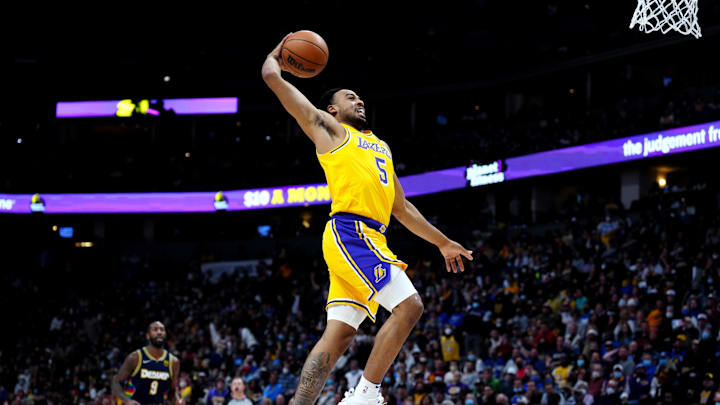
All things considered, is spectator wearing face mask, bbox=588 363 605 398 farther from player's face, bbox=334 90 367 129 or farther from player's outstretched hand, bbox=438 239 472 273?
player's face, bbox=334 90 367 129

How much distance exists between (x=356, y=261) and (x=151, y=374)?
17.8ft

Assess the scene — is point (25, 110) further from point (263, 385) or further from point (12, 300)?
point (263, 385)

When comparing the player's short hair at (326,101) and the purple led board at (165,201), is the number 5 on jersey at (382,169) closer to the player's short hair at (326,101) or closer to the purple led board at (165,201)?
the player's short hair at (326,101)

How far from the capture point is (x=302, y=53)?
5.68m

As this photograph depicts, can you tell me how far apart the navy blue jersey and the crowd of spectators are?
255 centimetres

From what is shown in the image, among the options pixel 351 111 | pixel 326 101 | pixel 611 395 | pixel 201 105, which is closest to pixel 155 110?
pixel 201 105

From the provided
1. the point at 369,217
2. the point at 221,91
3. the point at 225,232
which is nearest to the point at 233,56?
the point at 221,91

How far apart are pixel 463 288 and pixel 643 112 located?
7.57 m

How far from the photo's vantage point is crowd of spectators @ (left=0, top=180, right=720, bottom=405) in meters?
14.0

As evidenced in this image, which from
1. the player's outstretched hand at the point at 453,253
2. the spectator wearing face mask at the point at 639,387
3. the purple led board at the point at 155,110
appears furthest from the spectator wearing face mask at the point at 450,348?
the purple led board at the point at 155,110

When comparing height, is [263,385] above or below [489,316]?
below

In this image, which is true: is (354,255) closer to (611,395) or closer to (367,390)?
(367,390)

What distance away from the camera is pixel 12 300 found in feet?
103

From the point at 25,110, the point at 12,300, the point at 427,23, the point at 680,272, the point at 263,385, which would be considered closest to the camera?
the point at 680,272
